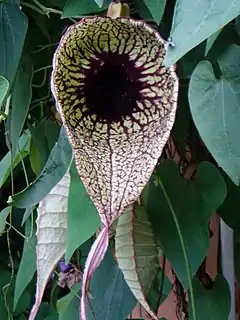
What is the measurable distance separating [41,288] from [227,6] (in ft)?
0.74

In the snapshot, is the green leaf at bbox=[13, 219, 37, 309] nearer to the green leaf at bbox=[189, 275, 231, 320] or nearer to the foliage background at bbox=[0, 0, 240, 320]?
the foliage background at bbox=[0, 0, 240, 320]

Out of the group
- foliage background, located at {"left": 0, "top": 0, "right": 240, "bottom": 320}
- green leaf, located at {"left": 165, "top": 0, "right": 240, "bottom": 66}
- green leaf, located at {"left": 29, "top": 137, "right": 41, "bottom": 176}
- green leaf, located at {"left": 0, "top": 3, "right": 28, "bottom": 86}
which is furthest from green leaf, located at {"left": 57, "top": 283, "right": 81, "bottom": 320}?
green leaf, located at {"left": 165, "top": 0, "right": 240, "bottom": 66}

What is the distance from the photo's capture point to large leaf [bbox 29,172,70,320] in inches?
18.4

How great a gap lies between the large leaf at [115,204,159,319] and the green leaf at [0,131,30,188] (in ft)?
0.59

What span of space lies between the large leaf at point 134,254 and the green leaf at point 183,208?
30 millimetres

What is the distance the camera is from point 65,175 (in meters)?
0.50

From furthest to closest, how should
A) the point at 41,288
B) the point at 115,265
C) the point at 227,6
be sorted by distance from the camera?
the point at 115,265, the point at 41,288, the point at 227,6

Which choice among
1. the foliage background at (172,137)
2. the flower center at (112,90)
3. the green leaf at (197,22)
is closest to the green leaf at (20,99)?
the foliage background at (172,137)

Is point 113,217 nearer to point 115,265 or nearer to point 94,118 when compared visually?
point 94,118

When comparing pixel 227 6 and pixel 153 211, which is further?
pixel 153 211

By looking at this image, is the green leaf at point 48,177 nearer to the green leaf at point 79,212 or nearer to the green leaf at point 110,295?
the green leaf at point 79,212

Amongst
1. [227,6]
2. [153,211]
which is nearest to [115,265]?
[153,211]

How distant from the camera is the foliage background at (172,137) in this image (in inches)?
15.6

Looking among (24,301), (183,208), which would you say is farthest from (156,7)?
(24,301)
